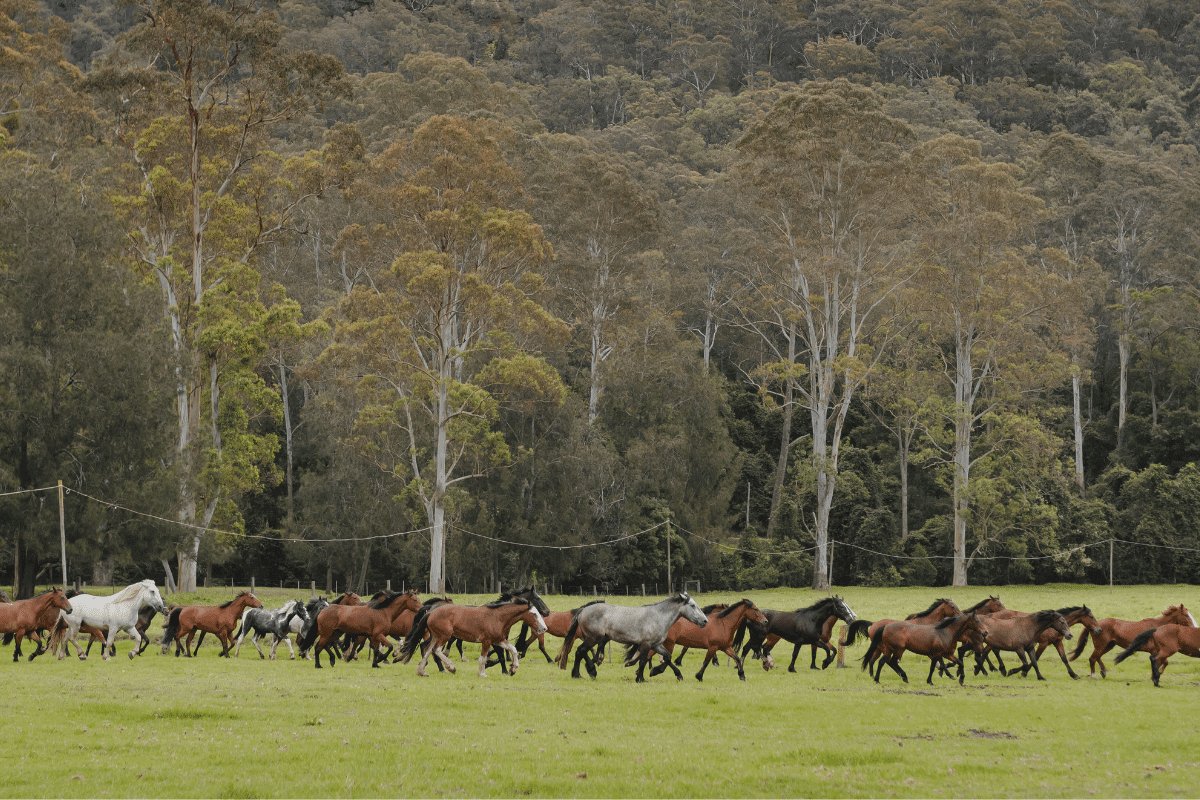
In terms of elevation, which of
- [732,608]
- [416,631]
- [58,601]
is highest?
[732,608]

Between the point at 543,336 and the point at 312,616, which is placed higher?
the point at 543,336

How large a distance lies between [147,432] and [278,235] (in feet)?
49.7

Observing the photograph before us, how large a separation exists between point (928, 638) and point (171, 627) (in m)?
13.5

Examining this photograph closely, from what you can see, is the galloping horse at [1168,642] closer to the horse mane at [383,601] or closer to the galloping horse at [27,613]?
the horse mane at [383,601]

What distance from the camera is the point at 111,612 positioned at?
61.9 ft

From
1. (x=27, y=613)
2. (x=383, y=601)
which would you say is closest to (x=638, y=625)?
(x=383, y=601)

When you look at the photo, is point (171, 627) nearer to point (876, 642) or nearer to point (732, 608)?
point (732, 608)

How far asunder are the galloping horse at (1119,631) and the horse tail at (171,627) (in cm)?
1599

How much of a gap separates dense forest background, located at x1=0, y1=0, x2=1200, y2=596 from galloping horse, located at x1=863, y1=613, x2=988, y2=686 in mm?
21177

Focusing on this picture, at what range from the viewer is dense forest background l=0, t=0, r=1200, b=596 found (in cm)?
3203

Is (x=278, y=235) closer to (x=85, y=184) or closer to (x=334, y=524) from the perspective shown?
(x=85, y=184)

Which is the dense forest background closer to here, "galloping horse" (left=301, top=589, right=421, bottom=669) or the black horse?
"galloping horse" (left=301, top=589, right=421, bottom=669)

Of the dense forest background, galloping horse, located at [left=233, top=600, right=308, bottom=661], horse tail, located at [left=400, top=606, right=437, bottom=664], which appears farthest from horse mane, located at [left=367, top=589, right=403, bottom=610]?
the dense forest background

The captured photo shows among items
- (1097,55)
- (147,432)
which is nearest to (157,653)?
(147,432)
